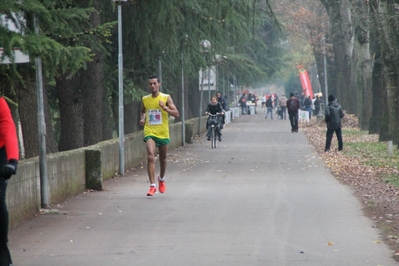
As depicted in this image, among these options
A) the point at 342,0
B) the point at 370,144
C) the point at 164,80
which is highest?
the point at 342,0

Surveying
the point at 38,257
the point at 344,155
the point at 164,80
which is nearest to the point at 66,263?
the point at 38,257

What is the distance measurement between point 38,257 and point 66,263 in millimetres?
493

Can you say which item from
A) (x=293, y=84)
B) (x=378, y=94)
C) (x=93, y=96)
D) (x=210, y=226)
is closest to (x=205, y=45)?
(x=93, y=96)

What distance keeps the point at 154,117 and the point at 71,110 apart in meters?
7.67

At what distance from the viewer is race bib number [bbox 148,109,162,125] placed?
15.6 m

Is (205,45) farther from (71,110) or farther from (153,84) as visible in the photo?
(153,84)

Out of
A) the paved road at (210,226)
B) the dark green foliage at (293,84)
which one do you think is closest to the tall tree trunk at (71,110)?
the paved road at (210,226)

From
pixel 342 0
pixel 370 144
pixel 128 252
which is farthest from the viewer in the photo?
pixel 342 0

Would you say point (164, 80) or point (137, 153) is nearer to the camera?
point (137, 153)

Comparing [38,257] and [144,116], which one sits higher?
[144,116]

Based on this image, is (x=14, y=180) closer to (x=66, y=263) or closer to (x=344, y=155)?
(x=66, y=263)

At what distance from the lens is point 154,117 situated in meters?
15.6

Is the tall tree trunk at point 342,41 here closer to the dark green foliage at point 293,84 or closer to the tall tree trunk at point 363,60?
the tall tree trunk at point 363,60

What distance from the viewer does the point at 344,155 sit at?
88.4ft
